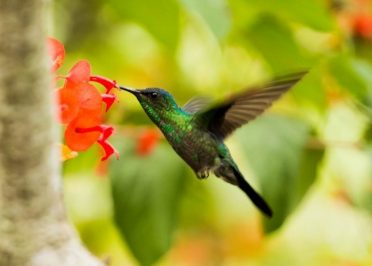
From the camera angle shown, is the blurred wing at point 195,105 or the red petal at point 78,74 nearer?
the red petal at point 78,74

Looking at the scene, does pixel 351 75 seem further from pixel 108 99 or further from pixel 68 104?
pixel 68 104

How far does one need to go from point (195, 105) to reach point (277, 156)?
0.50m

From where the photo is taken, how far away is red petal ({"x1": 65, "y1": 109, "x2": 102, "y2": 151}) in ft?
3.66

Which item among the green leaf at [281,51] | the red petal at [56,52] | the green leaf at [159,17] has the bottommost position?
the green leaf at [281,51]

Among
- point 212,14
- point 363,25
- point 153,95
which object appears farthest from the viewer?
point 363,25

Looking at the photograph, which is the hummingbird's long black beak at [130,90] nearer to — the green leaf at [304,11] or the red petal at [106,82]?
the red petal at [106,82]

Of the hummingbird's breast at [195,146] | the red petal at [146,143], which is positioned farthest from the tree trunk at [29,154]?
the red petal at [146,143]

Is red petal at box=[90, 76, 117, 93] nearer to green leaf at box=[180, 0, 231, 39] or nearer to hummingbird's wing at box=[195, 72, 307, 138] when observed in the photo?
hummingbird's wing at box=[195, 72, 307, 138]

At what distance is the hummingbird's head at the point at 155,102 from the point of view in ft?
4.30

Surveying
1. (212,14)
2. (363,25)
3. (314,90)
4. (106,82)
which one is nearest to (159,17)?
(212,14)

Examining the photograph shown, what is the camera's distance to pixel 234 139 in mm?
2283

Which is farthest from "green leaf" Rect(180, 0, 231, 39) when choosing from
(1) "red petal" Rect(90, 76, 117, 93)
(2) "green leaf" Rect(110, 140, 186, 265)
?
(2) "green leaf" Rect(110, 140, 186, 265)

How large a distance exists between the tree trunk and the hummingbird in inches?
13.1

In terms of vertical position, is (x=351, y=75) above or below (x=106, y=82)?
below
